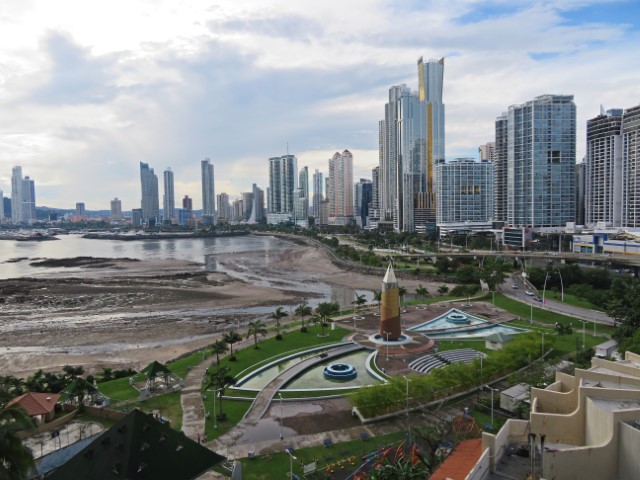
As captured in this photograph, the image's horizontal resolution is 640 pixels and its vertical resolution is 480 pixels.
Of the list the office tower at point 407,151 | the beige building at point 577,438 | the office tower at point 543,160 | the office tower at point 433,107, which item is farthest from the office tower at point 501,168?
the beige building at point 577,438

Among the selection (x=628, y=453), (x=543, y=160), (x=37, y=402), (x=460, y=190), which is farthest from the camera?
(x=460, y=190)

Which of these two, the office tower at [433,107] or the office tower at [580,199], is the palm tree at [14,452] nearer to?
the office tower at [580,199]

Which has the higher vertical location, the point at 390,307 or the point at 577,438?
the point at 390,307

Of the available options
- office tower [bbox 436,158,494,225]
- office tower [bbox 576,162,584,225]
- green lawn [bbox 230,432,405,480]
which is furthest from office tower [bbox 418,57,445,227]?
green lawn [bbox 230,432,405,480]

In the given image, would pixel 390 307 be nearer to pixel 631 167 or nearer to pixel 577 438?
pixel 577 438

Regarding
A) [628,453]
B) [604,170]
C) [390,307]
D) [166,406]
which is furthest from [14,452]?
[604,170]

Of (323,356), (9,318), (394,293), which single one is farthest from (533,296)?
(9,318)

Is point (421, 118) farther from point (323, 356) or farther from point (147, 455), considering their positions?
point (147, 455)
